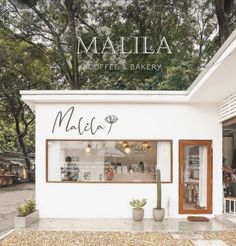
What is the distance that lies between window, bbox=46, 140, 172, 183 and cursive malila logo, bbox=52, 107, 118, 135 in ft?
1.05

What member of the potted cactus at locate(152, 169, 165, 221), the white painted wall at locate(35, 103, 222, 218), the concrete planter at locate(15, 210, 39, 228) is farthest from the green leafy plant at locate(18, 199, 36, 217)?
the potted cactus at locate(152, 169, 165, 221)

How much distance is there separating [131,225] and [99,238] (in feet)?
4.86

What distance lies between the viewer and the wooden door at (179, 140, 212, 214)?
34.4 ft

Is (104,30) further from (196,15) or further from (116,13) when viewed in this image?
(196,15)

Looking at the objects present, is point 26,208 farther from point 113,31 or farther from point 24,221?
point 113,31

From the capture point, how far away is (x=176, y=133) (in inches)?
416

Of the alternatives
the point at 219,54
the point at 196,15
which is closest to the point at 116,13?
the point at 196,15

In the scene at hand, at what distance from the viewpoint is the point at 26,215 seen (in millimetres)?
9352

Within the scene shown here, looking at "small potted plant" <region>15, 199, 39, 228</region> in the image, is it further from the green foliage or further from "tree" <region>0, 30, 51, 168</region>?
"tree" <region>0, 30, 51, 168</region>

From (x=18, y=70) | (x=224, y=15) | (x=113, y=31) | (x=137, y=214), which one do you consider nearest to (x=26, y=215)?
(x=137, y=214)

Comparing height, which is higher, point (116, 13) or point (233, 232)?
point (116, 13)

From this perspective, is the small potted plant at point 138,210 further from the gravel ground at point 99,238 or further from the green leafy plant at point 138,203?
A: the gravel ground at point 99,238

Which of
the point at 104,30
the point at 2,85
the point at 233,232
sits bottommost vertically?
the point at 233,232

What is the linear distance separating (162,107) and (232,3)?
31.3 feet
